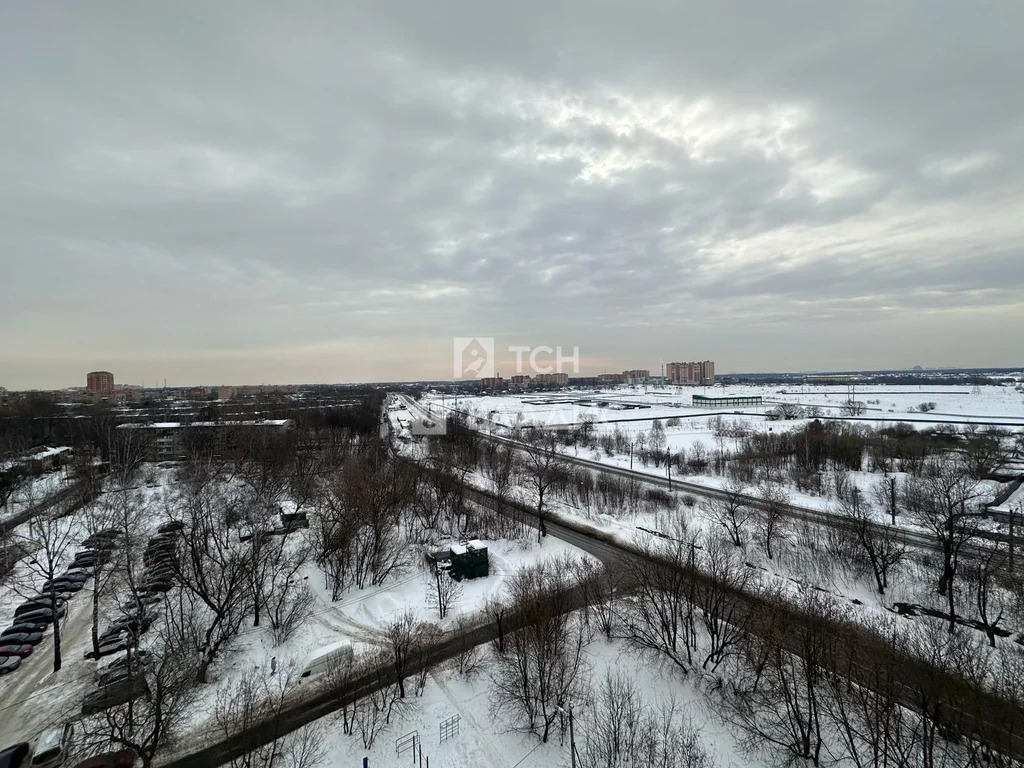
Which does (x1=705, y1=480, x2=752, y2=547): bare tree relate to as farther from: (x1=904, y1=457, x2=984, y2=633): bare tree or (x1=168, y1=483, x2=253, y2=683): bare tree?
(x1=168, y1=483, x2=253, y2=683): bare tree

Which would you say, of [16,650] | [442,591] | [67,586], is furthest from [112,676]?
[67,586]

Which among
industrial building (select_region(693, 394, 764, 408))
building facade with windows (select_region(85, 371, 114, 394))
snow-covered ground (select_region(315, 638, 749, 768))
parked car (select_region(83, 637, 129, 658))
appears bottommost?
snow-covered ground (select_region(315, 638, 749, 768))

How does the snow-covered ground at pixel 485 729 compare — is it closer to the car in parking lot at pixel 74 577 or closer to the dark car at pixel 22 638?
the dark car at pixel 22 638

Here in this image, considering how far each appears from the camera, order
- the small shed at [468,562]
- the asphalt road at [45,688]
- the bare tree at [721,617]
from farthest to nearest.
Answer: the small shed at [468,562] → the bare tree at [721,617] → the asphalt road at [45,688]

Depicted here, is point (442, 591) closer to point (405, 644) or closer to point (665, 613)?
point (405, 644)

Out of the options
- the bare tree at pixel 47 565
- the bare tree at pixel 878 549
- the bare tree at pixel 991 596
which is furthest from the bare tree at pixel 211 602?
the bare tree at pixel 991 596

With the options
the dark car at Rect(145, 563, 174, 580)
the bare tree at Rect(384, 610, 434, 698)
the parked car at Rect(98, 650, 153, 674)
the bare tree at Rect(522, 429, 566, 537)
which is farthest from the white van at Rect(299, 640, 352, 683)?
the bare tree at Rect(522, 429, 566, 537)
